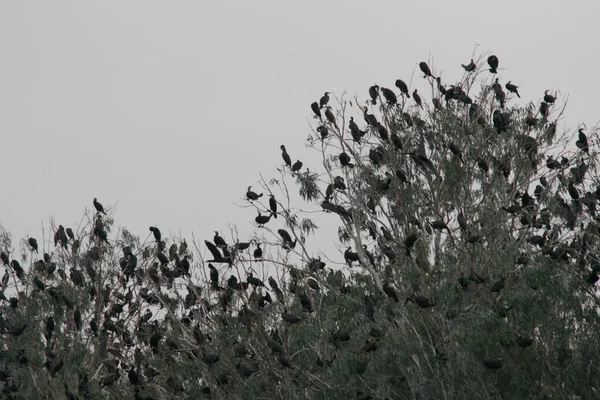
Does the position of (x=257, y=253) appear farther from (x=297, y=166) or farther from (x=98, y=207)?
(x=98, y=207)

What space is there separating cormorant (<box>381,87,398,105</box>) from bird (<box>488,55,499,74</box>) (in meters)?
1.54

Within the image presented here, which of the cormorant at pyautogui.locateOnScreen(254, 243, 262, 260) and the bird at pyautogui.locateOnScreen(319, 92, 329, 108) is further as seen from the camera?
the bird at pyautogui.locateOnScreen(319, 92, 329, 108)

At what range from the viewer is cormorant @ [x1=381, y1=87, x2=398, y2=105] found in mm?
15062

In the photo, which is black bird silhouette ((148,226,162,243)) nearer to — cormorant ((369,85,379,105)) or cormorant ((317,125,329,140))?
cormorant ((317,125,329,140))

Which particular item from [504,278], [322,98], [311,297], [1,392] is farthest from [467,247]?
[1,392]

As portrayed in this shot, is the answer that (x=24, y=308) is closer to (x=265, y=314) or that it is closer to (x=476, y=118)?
(x=265, y=314)

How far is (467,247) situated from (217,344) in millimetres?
3698

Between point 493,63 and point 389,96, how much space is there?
1.67 m

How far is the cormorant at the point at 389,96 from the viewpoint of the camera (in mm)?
15062

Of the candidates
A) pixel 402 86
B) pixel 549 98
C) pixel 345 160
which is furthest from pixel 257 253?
pixel 549 98

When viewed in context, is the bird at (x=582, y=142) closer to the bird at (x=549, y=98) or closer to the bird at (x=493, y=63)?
the bird at (x=549, y=98)

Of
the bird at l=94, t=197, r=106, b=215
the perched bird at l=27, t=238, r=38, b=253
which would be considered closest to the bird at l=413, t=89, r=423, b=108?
the bird at l=94, t=197, r=106, b=215

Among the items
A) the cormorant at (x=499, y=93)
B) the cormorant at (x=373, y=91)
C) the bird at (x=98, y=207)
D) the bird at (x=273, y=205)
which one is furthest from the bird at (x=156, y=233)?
the cormorant at (x=499, y=93)

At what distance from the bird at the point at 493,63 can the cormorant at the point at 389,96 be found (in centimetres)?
154
